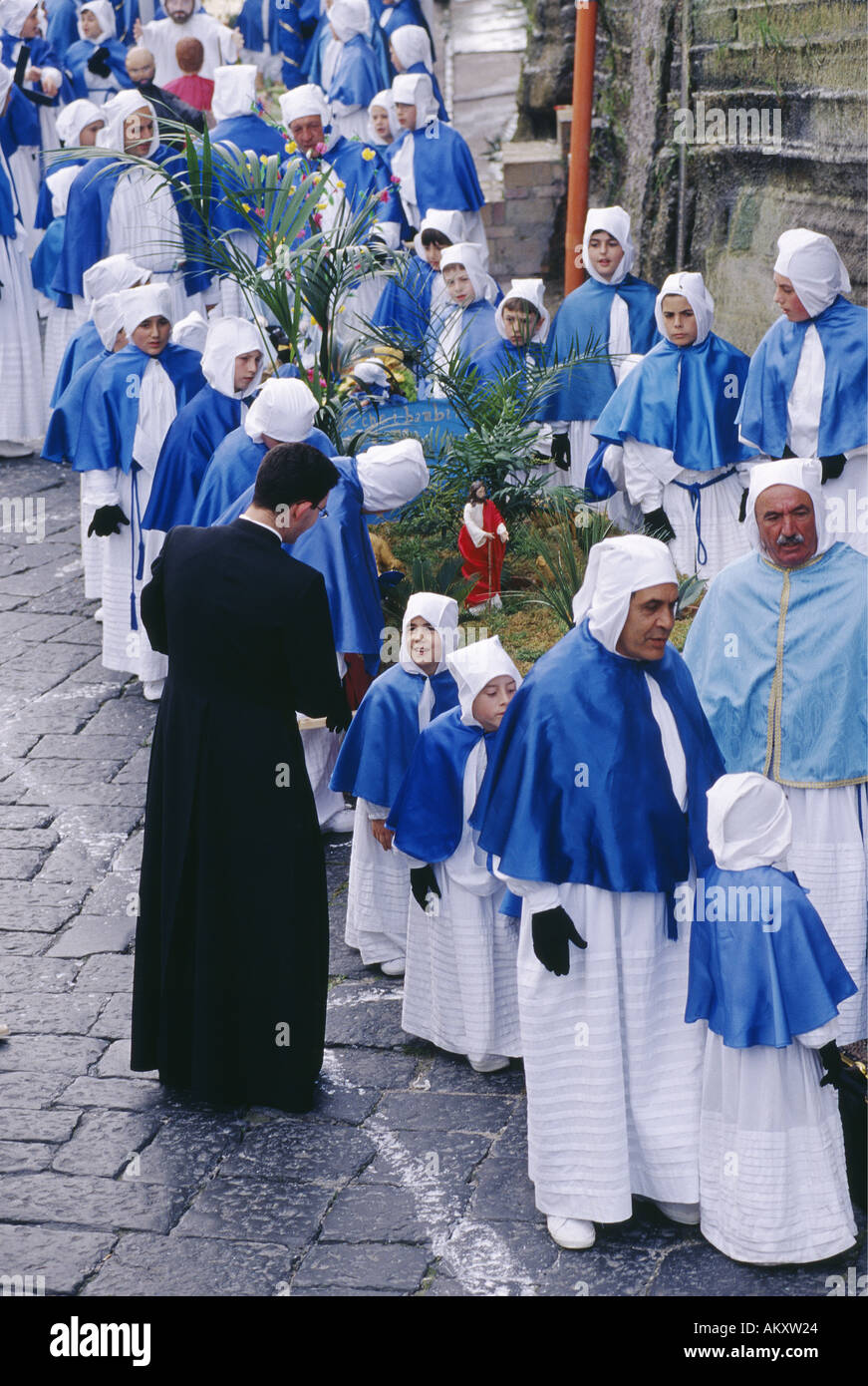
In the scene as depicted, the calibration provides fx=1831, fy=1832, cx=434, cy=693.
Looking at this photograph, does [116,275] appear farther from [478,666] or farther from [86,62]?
[86,62]

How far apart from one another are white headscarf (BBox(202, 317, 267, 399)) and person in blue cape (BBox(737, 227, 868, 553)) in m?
2.30

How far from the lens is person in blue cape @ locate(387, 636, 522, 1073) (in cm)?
605

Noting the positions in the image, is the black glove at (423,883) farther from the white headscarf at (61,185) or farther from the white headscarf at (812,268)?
the white headscarf at (61,185)

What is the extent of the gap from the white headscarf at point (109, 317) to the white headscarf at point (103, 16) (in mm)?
7414

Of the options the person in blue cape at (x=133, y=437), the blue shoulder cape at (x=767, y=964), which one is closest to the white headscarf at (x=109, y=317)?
the person in blue cape at (x=133, y=437)

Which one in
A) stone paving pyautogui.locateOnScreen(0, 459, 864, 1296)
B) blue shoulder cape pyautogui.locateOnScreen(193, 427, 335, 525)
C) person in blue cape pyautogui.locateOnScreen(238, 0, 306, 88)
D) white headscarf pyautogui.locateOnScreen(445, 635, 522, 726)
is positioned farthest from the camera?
person in blue cape pyautogui.locateOnScreen(238, 0, 306, 88)

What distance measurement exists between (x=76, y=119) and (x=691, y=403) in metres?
6.32

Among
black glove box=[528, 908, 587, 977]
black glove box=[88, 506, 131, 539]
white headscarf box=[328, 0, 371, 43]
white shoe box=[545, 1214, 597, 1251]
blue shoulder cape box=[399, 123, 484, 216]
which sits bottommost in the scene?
white shoe box=[545, 1214, 597, 1251]

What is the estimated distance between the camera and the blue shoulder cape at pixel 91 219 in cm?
1141

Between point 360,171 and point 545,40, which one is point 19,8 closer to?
point 360,171

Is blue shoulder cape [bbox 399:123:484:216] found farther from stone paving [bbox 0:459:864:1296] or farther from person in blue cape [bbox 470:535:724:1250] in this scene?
person in blue cape [bbox 470:535:724:1250]

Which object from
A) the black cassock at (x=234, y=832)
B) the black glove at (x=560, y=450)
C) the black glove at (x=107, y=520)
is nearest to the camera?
the black cassock at (x=234, y=832)

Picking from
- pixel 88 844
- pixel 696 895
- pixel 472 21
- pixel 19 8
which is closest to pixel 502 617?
pixel 88 844

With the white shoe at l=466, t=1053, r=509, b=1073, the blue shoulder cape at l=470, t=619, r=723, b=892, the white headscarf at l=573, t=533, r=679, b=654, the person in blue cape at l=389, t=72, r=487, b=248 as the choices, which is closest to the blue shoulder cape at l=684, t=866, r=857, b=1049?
the blue shoulder cape at l=470, t=619, r=723, b=892
